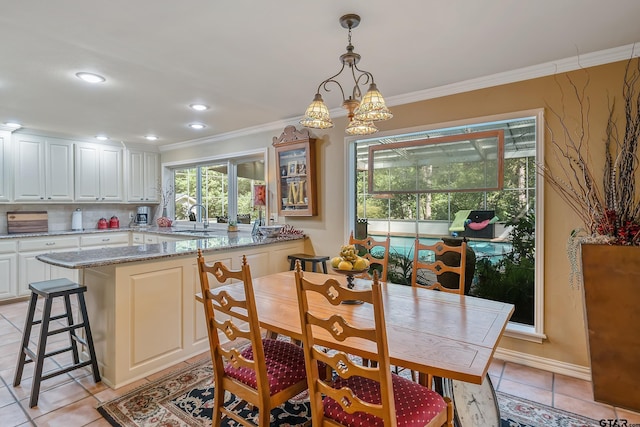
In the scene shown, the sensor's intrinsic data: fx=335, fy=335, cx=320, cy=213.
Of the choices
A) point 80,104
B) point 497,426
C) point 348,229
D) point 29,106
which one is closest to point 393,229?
point 348,229

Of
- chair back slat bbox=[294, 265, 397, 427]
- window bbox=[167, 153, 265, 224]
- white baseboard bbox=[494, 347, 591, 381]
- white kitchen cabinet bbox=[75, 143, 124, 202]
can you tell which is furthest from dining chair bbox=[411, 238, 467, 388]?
white kitchen cabinet bbox=[75, 143, 124, 202]

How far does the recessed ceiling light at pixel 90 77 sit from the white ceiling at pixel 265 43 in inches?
2.8

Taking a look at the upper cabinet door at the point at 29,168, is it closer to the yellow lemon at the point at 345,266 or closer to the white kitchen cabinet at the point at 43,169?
the white kitchen cabinet at the point at 43,169

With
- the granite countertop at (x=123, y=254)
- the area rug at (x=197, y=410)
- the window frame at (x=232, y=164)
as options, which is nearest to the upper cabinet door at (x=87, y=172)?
the window frame at (x=232, y=164)

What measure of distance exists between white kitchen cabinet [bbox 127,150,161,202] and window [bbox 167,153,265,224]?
1.02 feet

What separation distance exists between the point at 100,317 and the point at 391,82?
299cm

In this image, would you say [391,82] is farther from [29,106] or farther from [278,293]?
[29,106]

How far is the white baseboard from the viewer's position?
2.48 m

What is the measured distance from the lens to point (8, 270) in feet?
14.2

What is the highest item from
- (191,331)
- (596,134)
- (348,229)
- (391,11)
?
(391,11)

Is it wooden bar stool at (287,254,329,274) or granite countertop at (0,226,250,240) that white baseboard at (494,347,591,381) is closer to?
wooden bar stool at (287,254,329,274)

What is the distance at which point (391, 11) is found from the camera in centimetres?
185

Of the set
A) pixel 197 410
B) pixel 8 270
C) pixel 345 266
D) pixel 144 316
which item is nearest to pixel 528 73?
pixel 345 266

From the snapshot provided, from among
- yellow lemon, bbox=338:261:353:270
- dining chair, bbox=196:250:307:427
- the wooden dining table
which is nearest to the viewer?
the wooden dining table
